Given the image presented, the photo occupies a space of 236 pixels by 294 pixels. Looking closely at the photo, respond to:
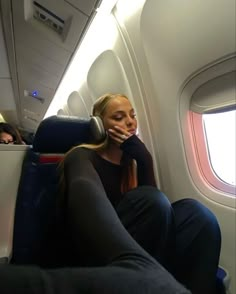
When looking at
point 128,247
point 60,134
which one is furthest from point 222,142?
point 128,247

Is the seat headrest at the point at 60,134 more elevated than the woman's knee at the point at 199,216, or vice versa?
the seat headrest at the point at 60,134

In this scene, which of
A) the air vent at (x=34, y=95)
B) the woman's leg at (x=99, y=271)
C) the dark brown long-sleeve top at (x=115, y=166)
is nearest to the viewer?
the woman's leg at (x=99, y=271)

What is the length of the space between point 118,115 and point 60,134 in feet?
1.20

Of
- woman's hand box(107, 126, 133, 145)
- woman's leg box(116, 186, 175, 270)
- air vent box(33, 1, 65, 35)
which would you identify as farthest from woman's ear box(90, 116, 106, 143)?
air vent box(33, 1, 65, 35)

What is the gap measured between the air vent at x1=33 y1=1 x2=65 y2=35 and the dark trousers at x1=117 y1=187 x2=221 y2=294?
158 cm

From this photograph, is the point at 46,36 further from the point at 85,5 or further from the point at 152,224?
the point at 152,224

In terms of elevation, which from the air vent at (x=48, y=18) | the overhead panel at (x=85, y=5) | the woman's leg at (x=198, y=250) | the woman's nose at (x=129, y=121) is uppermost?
the air vent at (x=48, y=18)

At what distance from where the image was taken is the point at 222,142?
1.54 metres

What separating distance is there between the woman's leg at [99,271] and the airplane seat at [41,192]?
0.33m

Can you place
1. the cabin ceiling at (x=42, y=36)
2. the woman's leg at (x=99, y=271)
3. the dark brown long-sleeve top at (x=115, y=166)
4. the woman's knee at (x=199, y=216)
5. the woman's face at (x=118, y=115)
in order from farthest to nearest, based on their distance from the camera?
1. the cabin ceiling at (x=42, y=36)
2. the woman's face at (x=118, y=115)
3. the dark brown long-sleeve top at (x=115, y=166)
4. the woman's knee at (x=199, y=216)
5. the woman's leg at (x=99, y=271)

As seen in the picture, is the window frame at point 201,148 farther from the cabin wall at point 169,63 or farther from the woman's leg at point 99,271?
the woman's leg at point 99,271

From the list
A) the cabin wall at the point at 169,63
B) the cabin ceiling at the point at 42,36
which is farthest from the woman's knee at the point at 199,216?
the cabin ceiling at the point at 42,36

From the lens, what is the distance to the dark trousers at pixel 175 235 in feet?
3.08

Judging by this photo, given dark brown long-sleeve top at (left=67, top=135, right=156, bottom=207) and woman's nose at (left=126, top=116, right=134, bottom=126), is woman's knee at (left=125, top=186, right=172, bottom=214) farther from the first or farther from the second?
woman's nose at (left=126, top=116, right=134, bottom=126)
